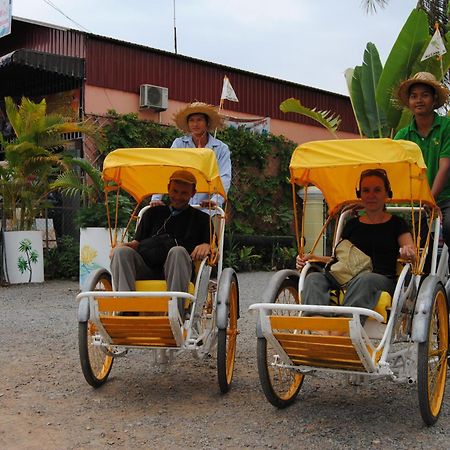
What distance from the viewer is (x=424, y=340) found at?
3729 millimetres

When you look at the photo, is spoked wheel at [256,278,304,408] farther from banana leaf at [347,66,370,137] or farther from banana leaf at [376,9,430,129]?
banana leaf at [347,66,370,137]

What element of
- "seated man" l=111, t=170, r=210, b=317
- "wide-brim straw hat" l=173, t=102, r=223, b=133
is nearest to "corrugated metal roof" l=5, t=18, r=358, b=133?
"wide-brim straw hat" l=173, t=102, r=223, b=133

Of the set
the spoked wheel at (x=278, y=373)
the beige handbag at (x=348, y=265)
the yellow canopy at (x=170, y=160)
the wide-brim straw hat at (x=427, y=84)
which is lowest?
the spoked wheel at (x=278, y=373)

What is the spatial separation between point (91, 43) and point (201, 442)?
404 inches

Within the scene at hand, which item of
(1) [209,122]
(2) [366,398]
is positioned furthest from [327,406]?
(1) [209,122]

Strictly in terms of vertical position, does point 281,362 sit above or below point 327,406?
above

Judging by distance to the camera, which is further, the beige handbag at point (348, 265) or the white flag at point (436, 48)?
the white flag at point (436, 48)

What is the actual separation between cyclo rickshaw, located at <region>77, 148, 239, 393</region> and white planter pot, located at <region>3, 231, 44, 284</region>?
555 cm

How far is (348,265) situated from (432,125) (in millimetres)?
1431

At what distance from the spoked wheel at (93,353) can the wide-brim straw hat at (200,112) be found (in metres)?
1.76

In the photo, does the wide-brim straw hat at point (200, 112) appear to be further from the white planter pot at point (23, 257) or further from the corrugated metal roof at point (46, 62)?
the corrugated metal roof at point (46, 62)

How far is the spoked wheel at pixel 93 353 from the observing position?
450 cm

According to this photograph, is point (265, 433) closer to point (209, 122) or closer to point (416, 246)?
point (416, 246)

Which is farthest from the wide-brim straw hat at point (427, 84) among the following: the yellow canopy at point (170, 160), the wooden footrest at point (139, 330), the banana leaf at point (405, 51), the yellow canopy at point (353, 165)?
the banana leaf at point (405, 51)
